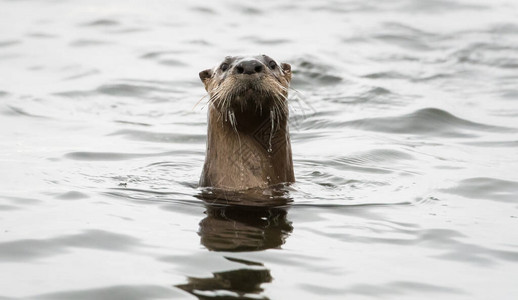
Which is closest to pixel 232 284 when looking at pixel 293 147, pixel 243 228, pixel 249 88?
pixel 243 228

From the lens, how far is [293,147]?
27.5 feet

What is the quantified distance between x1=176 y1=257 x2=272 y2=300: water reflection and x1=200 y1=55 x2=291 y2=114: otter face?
1.40m

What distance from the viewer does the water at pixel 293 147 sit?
4715 mm

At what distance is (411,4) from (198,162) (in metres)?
8.79

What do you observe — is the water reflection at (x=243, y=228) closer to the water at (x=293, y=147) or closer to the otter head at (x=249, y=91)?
the water at (x=293, y=147)

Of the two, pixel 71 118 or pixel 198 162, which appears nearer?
pixel 198 162

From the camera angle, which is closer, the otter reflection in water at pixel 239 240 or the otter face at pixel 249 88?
the otter reflection in water at pixel 239 240

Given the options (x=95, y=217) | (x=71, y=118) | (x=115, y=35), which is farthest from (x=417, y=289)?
(x=115, y=35)

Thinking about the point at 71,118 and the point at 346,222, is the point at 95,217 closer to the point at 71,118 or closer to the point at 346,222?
the point at 346,222

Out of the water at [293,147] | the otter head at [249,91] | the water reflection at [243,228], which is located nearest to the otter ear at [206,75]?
the otter head at [249,91]

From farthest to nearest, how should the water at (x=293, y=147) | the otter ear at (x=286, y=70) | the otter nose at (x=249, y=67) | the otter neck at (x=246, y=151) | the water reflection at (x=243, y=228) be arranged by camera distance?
the otter ear at (x=286, y=70)
the otter neck at (x=246, y=151)
the otter nose at (x=249, y=67)
the water reflection at (x=243, y=228)
the water at (x=293, y=147)

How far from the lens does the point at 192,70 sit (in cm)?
1185

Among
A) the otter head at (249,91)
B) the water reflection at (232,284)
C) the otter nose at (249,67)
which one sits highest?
the otter nose at (249,67)

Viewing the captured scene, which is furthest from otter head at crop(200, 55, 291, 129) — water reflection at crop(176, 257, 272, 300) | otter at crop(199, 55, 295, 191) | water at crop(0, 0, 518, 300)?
water reflection at crop(176, 257, 272, 300)
